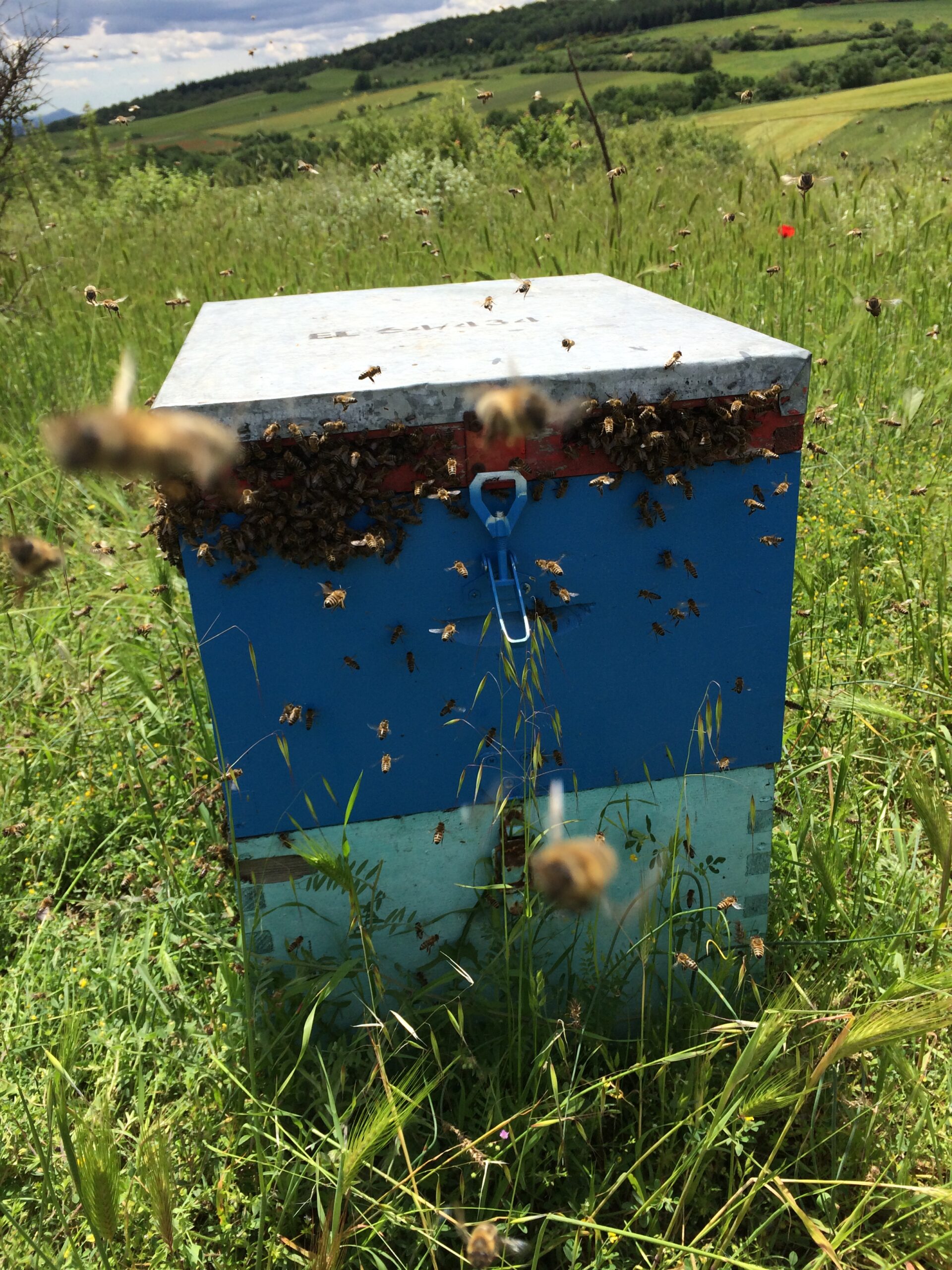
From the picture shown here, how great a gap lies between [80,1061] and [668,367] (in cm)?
198

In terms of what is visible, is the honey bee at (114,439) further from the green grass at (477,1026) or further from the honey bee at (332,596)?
the green grass at (477,1026)

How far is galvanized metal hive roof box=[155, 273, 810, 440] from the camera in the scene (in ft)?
5.11

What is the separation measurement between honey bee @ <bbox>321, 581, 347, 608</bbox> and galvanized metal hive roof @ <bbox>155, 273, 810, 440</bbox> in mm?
288

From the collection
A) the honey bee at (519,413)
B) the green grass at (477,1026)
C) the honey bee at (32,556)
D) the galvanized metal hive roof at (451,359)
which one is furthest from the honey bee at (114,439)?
the green grass at (477,1026)

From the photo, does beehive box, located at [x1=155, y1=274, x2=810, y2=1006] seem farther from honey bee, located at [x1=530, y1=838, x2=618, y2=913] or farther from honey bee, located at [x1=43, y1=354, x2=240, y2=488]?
honey bee, located at [x1=43, y1=354, x2=240, y2=488]

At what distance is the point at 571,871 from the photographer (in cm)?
153

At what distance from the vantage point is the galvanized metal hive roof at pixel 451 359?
1.56 meters

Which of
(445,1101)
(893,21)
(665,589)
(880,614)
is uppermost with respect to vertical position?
(893,21)

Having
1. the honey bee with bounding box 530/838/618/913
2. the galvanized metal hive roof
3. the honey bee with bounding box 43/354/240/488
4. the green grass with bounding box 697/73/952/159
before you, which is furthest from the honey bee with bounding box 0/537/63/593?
the green grass with bounding box 697/73/952/159

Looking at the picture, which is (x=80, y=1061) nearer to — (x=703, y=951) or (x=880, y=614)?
(x=703, y=951)

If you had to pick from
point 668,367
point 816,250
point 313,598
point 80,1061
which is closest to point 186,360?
point 313,598

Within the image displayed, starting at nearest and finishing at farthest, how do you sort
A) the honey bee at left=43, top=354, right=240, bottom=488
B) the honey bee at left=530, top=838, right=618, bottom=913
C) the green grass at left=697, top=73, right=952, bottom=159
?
1. the honey bee at left=43, top=354, right=240, bottom=488
2. the honey bee at left=530, top=838, right=618, bottom=913
3. the green grass at left=697, top=73, right=952, bottom=159

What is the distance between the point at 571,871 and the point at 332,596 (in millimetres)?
623

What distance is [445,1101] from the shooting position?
197 cm
